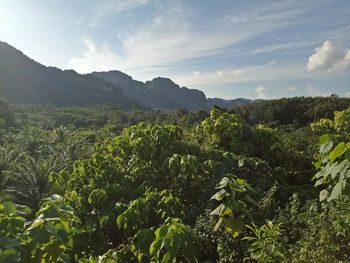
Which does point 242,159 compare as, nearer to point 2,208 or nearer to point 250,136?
point 250,136

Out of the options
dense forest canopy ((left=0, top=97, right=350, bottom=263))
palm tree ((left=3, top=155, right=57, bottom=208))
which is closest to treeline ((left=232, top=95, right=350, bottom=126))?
palm tree ((left=3, top=155, right=57, bottom=208))

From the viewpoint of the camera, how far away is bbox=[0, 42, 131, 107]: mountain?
160000mm

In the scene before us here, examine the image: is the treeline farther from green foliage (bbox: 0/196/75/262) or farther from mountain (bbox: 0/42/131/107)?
mountain (bbox: 0/42/131/107)

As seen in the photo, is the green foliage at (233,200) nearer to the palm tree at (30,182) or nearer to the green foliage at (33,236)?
the green foliage at (33,236)

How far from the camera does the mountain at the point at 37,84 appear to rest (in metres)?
160

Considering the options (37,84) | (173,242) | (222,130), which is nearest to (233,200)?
(173,242)

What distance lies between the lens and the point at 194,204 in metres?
5.99

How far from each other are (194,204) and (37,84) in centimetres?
18028

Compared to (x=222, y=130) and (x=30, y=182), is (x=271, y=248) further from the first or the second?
(x=30, y=182)

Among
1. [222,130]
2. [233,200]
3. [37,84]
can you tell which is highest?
[37,84]

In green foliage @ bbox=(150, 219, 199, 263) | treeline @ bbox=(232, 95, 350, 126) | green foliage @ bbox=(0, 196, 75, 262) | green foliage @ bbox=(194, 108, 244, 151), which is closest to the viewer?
green foliage @ bbox=(0, 196, 75, 262)

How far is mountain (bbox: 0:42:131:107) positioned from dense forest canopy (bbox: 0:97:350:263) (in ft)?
503

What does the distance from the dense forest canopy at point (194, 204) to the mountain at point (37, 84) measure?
503ft

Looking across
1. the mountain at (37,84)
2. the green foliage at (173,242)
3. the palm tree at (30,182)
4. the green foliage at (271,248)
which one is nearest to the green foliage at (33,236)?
the green foliage at (173,242)
